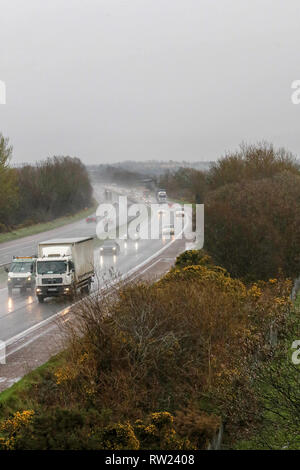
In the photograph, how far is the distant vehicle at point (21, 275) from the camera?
32.8 meters

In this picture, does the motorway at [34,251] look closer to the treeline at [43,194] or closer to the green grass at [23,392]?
the green grass at [23,392]

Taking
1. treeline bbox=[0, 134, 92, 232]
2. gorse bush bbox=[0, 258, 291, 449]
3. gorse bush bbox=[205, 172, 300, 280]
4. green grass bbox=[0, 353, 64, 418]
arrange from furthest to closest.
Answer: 1. treeline bbox=[0, 134, 92, 232]
2. gorse bush bbox=[205, 172, 300, 280]
3. green grass bbox=[0, 353, 64, 418]
4. gorse bush bbox=[0, 258, 291, 449]

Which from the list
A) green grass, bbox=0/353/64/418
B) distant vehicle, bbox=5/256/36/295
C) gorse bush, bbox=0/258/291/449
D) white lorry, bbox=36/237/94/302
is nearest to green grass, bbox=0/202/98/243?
distant vehicle, bbox=5/256/36/295

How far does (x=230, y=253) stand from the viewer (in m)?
A: 27.7

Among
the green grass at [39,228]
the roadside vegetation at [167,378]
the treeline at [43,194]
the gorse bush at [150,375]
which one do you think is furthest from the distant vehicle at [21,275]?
the treeline at [43,194]

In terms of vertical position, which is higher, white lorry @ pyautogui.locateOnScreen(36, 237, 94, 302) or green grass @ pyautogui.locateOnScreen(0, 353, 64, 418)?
white lorry @ pyautogui.locateOnScreen(36, 237, 94, 302)

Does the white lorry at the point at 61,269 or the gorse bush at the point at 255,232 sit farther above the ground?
the gorse bush at the point at 255,232

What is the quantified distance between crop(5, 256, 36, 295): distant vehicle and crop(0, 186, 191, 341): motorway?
0.51 m

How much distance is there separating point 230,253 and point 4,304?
11349mm

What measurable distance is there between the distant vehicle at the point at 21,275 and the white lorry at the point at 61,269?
4.08 metres

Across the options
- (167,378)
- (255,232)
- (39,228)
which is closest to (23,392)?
(167,378)

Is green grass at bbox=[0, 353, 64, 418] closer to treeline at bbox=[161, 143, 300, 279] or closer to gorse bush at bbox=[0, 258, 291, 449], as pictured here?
A: gorse bush at bbox=[0, 258, 291, 449]

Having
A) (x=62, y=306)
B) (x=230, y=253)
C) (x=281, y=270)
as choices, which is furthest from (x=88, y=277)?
(x=281, y=270)

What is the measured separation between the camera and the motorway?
80.0 ft
